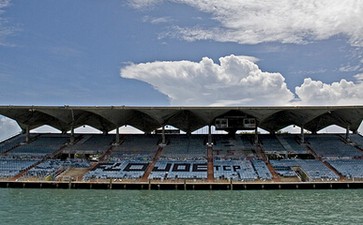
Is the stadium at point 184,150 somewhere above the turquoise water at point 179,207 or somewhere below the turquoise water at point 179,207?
above

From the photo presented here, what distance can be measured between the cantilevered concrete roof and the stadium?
152mm

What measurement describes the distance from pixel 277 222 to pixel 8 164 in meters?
38.9

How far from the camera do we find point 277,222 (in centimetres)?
2583

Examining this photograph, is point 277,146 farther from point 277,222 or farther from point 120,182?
point 277,222

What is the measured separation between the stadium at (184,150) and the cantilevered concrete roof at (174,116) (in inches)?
6.0

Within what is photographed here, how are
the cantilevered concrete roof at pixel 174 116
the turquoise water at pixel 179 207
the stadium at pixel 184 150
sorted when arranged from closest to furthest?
the turquoise water at pixel 179 207 → the stadium at pixel 184 150 → the cantilevered concrete roof at pixel 174 116

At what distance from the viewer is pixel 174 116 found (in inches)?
2386

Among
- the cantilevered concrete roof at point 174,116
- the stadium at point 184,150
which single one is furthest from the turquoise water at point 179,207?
the cantilevered concrete roof at point 174,116

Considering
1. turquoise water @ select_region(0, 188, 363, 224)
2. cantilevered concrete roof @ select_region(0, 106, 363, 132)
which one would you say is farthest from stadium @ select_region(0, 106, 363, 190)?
turquoise water @ select_region(0, 188, 363, 224)

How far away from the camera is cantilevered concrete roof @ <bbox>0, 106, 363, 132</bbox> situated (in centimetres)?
5569

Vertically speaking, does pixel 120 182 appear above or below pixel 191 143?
below

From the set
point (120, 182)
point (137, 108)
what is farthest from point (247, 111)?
point (120, 182)

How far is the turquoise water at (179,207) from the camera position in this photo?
87.0 feet

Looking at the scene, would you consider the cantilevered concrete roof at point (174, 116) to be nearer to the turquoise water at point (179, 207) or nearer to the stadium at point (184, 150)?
the stadium at point (184, 150)
